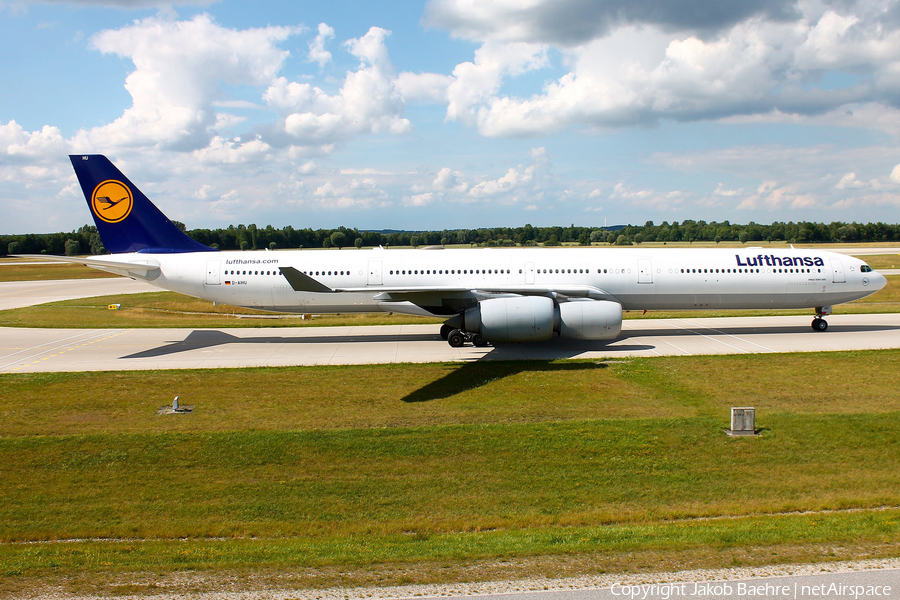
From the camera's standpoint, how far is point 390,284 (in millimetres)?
24047

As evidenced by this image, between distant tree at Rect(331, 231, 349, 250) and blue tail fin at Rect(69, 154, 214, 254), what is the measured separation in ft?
321

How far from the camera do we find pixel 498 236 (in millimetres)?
155750

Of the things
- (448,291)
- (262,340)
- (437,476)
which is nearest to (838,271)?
(448,291)

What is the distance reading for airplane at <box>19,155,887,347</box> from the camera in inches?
A: 929

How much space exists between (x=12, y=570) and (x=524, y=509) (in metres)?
7.23

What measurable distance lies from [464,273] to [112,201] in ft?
50.4

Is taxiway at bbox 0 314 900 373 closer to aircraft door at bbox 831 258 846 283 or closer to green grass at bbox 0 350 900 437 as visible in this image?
green grass at bbox 0 350 900 437

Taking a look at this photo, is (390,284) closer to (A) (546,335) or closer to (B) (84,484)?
(A) (546,335)

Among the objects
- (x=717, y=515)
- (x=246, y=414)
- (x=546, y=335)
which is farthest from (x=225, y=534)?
(x=546, y=335)

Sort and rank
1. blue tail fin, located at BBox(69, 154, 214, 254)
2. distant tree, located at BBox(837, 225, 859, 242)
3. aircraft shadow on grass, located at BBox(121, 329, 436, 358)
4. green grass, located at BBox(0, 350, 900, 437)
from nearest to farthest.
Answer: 1. green grass, located at BBox(0, 350, 900, 437)
2. aircraft shadow on grass, located at BBox(121, 329, 436, 358)
3. blue tail fin, located at BBox(69, 154, 214, 254)
4. distant tree, located at BBox(837, 225, 859, 242)

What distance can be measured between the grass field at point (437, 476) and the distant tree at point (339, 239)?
4201 inches

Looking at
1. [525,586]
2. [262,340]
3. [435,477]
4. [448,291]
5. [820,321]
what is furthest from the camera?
[262,340]

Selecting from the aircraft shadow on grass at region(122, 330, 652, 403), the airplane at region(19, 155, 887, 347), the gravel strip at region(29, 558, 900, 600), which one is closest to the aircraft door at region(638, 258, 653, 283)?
the airplane at region(19, 155, 887, 347)

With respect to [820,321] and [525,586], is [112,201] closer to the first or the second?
[525,586]
